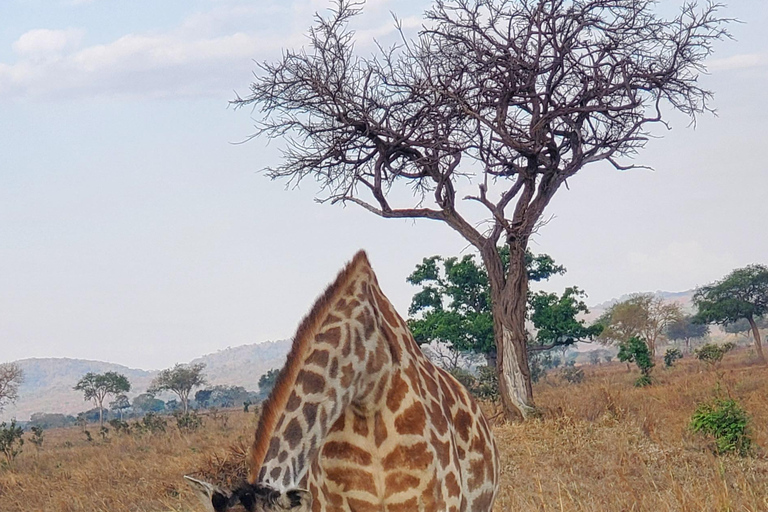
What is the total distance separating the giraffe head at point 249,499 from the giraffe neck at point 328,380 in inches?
9.7

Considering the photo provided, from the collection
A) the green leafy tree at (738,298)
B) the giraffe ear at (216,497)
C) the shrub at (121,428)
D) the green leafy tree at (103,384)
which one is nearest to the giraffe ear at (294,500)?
the giraffe ear at (216,497)

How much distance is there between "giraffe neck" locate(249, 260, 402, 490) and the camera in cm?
369

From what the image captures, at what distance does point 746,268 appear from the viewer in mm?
51219

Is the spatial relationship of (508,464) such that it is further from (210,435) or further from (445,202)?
(210,435)

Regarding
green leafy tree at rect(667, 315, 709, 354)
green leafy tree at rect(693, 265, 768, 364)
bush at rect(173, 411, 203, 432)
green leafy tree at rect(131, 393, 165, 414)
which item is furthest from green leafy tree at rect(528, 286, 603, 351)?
green leafy tree at rect(131, 393, 165, 414)

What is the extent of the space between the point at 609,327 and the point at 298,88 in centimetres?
4161

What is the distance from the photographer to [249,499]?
3043 mm

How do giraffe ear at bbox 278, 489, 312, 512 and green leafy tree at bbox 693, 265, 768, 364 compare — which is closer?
giraffe ear at bbox 278, 489, 312, 512

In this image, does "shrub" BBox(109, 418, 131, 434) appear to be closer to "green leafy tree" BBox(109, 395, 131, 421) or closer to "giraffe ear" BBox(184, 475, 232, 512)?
"giraffe ear" BBox(184, 475, 232, 512)

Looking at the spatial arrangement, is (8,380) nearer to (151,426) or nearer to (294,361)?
(151,426)

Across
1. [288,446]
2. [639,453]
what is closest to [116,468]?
[639,453]

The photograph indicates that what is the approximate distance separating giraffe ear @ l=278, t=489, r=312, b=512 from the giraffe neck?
0.25m

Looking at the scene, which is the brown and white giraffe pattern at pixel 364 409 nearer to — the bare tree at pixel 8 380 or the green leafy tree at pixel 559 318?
the green leafy tree at pixel 559 318

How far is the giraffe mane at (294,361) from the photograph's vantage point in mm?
3727
